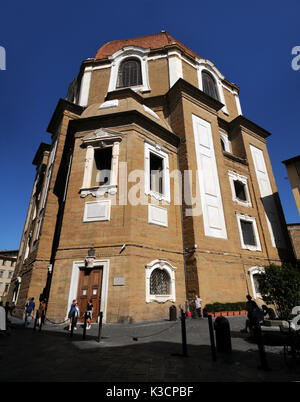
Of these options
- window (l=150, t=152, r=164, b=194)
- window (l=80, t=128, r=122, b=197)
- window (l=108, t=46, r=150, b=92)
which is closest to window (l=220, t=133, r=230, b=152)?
window (l=108, t=46, r=150, b=92)

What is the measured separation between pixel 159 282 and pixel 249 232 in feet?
30.1

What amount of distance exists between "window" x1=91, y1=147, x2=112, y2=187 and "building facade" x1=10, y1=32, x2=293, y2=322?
0.22 ft

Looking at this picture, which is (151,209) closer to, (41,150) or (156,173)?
(156,173)

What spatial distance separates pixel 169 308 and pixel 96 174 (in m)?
8.63

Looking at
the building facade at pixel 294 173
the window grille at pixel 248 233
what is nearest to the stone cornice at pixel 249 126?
the building facade at pixel 294 173

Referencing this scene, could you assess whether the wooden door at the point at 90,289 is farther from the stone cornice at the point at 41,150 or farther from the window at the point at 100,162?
the stone cornice at the point at 41,150

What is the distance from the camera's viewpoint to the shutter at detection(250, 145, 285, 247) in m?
18.2

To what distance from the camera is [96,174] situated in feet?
46.1

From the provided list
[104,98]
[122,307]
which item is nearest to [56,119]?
[104,98]

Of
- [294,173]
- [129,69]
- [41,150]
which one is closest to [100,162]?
[41,150]

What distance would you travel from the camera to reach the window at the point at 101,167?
13.9 metres

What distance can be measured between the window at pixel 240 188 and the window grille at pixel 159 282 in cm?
913

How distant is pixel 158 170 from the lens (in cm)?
1560
